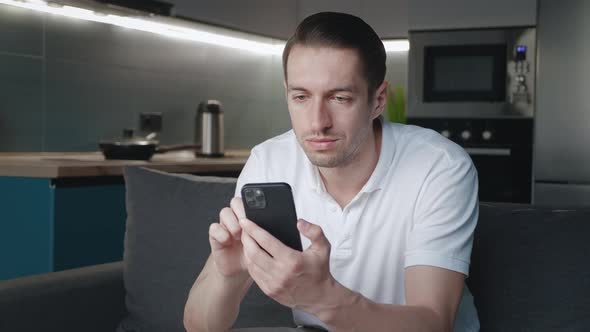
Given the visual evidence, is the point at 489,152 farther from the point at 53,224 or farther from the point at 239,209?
the point at 239,209

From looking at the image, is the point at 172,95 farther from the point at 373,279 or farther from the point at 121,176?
the point at 373,279

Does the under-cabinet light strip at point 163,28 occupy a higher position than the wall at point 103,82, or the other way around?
the under-cabinet light strip at point 163,28

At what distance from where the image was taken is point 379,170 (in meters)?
1.44

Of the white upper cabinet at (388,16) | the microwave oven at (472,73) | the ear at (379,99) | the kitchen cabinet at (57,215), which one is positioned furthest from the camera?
the white upper cabinet at (388,16)

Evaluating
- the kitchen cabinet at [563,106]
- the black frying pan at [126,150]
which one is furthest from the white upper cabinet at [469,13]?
the black frying pan at [126,150]

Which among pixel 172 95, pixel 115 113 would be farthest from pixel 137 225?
pixel 172 95

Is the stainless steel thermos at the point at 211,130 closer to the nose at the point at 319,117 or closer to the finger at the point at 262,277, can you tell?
the nose at the point at 319,117

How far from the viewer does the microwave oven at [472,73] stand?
3.99 m

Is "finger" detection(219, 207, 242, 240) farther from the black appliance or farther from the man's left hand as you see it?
the black appliance

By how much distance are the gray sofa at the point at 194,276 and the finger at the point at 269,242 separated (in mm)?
739

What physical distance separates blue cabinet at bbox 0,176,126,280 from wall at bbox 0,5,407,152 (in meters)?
0.61

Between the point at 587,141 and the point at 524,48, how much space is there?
1.88ft

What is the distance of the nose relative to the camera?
128cm

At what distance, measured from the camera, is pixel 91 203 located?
254cm
